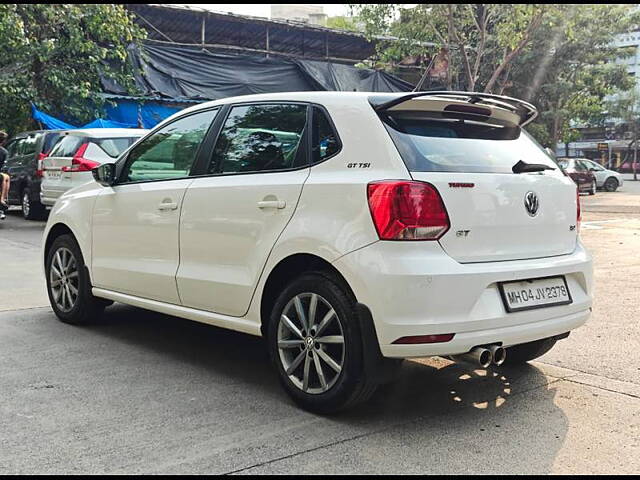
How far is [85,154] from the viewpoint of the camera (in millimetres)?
12516

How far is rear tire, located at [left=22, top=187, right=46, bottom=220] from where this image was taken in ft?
47.0

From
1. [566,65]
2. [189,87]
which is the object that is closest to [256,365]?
[189,87]

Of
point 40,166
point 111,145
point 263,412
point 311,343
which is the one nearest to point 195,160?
point 311,343

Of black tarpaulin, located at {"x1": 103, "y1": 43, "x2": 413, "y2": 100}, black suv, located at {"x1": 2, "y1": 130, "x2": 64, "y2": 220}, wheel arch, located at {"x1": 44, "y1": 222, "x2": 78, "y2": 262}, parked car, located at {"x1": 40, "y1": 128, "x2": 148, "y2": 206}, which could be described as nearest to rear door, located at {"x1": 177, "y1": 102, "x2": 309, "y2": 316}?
wheel arch, located at {"x1": 44, "y1": 222, "x2": 78, "y2": 262}

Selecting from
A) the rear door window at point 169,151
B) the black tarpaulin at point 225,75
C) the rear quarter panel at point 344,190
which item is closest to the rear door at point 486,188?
the rear quarter panel at point 344,190

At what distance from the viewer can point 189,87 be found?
21.5 meters

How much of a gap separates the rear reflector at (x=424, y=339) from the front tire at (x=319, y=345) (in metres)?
0.23

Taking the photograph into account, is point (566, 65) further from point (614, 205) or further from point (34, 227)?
point (34, 227)

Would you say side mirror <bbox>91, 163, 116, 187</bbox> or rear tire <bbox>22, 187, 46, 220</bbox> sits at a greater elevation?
side mirror <bbox>91, 163, 116, 187</bbox>

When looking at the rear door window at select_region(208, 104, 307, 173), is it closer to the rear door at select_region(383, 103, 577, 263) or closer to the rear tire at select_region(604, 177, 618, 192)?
the rear door at select_region(383, 103, 577, 263)

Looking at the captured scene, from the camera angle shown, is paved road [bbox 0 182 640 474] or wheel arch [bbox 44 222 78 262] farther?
wheel arch [bbox 44 222 78 262]

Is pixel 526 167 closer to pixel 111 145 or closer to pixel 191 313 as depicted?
pixel 191 313

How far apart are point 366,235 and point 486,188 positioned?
69 centimetres

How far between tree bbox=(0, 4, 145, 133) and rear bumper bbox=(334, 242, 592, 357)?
1677 cm
